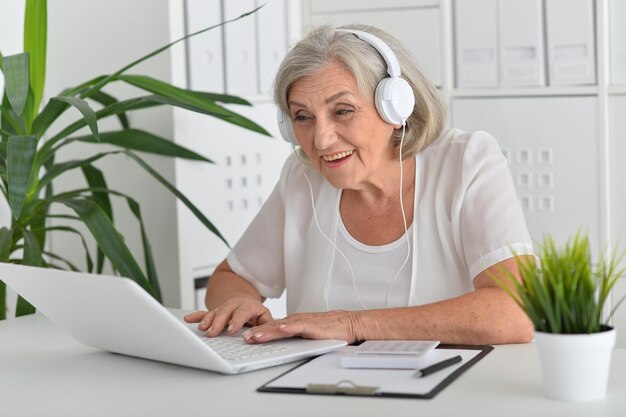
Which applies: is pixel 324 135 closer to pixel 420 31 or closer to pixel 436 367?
pixel 436 367

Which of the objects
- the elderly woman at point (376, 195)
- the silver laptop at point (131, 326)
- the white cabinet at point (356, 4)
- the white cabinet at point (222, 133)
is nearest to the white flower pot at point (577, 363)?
the silver laptop at point (131, 326)

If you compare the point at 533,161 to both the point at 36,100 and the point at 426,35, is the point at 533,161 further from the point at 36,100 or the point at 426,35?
the point at 36,100

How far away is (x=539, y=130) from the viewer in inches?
112

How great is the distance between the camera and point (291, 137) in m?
1.96

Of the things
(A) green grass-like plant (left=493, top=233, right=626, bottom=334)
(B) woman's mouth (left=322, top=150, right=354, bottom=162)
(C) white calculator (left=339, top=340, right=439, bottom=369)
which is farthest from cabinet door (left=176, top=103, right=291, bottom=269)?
(A) green grass-like plant (left=493, top=233, right=626, bottom=334)

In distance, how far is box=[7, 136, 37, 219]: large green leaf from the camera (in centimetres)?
187

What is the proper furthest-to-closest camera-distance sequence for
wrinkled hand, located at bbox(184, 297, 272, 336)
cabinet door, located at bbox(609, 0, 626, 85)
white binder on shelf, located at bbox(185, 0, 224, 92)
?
cabinet door, located at bbox(609, 0, 626, 85)
white binder on shelf, located at bbox(185, 0, 224, 92)
wrinkled hand, located at bbox(184, 297, 272, 336)

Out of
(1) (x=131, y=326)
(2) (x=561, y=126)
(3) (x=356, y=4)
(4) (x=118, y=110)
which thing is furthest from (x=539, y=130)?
(1) (x=131, y=326)

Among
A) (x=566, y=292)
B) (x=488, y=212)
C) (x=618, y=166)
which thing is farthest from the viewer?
(x=618, y=166)

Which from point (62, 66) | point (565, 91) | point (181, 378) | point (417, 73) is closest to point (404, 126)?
point (417, 73)

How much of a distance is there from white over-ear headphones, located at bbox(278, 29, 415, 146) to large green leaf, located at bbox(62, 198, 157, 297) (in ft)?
2.09

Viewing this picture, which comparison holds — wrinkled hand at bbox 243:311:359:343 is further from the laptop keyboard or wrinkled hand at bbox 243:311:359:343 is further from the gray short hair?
the gray short hair

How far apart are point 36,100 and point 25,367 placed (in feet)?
2.90

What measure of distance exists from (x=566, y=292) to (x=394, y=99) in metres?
0.77
